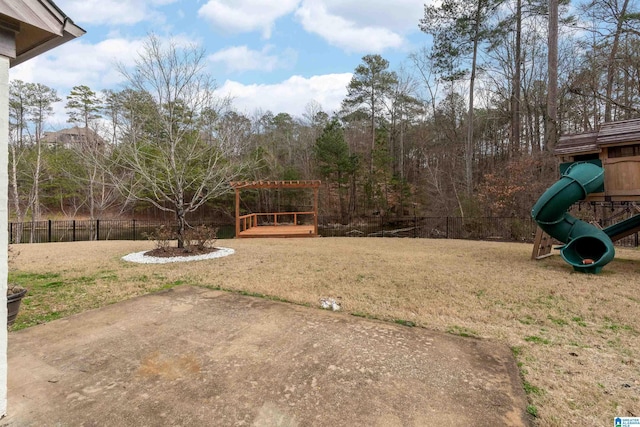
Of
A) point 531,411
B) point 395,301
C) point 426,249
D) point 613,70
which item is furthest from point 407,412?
point 613,70

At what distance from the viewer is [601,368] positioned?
7.79ft

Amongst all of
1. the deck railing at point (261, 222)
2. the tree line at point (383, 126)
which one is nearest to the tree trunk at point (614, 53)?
the tree line at point (383, 126)

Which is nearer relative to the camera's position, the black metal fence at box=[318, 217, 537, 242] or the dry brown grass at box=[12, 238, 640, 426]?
the dry brown grass at box=[12, 238, 640, 426]

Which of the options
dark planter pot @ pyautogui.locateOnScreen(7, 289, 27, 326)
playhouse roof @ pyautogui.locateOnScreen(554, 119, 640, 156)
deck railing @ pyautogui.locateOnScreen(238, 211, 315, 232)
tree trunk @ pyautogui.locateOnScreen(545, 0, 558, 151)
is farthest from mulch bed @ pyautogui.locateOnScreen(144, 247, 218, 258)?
tree trunk @ pyautogui.locateOnScreen(545, 0, 558, 151)

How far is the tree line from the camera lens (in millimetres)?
9352

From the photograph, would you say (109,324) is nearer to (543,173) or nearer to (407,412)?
(407,412)

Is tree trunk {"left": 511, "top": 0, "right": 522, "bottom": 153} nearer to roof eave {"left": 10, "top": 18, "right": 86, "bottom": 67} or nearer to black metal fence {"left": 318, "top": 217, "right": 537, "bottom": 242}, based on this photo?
black metal fence {"left": 318, "top": 217, "right": 537, "bottom": 242}

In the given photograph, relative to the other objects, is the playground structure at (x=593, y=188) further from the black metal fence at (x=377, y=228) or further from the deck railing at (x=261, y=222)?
the deck railing at (x=261, y=222)

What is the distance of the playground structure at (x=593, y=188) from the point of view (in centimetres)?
575

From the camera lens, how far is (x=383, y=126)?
25422 millimetres

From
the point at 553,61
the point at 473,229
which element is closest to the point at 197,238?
the point at 473,229

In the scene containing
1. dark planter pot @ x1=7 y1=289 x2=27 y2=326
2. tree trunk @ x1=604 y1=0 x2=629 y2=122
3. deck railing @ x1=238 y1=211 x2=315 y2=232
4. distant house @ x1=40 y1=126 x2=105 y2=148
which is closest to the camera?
dark planter pot @ x1=7 y1=289 x2=27 y2=326

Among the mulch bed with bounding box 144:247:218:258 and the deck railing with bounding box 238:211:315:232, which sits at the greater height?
the deck railing with bounding box 238:211:315:232

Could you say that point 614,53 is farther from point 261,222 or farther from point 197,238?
point 261,222
